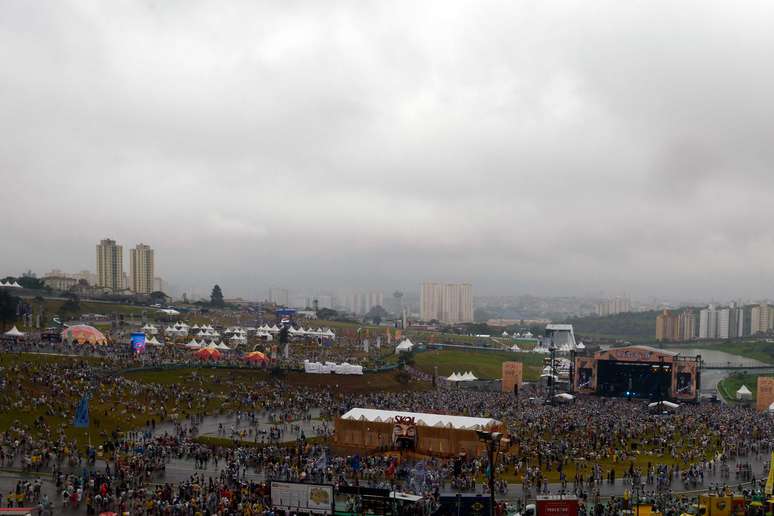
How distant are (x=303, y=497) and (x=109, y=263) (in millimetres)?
178185

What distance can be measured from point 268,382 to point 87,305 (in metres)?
52.6

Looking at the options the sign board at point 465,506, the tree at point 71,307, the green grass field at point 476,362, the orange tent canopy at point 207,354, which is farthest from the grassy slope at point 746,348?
the sign board at point 465,506

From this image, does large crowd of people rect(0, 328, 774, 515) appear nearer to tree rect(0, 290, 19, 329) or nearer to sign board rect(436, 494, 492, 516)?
sign board rect(436, 494, 492, 516)

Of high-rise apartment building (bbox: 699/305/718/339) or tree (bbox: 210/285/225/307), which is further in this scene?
high-rise apartment building (bbox: 699/305/718/339)

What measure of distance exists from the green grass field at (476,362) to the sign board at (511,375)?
10.1 metres

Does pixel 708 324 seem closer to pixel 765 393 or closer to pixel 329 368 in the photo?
pixel 765 393

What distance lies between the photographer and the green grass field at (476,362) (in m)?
77.1

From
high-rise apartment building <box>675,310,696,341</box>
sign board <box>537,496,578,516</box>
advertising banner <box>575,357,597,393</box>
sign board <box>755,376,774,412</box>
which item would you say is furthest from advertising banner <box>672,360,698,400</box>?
high-rise apartment building <box>675,310,696,341</box>

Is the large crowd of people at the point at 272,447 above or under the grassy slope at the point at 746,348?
above

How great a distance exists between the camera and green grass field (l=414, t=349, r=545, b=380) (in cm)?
7706

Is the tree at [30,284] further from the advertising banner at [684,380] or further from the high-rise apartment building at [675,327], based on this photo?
the high-rise apartment building at [675,327]

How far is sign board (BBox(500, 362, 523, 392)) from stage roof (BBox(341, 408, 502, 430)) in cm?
2977

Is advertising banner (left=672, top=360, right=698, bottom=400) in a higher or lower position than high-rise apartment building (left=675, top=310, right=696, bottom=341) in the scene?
higher

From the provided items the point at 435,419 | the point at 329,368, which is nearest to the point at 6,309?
the point at 329,368
